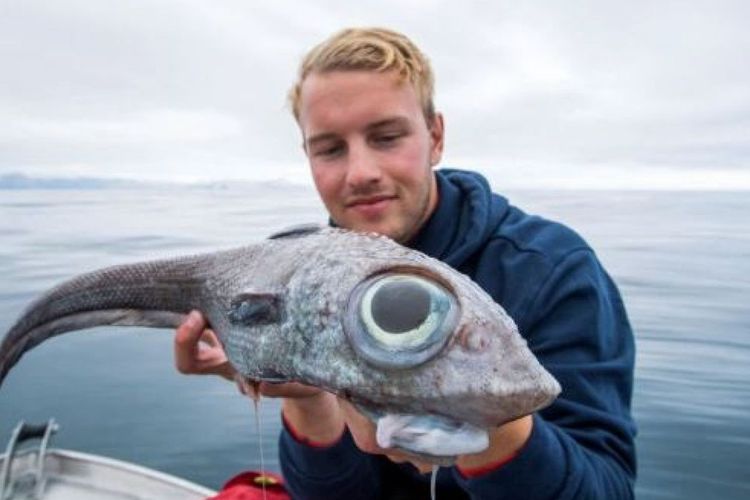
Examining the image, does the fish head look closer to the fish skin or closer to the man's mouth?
the fish skin

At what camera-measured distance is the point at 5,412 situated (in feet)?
35.2

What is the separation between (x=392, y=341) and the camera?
165cm

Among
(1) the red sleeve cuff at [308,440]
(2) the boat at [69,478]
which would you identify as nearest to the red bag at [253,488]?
(2) the boat at [69,478]

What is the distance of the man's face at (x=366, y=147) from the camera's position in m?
3.37

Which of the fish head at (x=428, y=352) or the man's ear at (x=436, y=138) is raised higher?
the man's ear at (x=436, y=138)

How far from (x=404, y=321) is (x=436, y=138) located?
2.57 metres

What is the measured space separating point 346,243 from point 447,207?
1868 mm

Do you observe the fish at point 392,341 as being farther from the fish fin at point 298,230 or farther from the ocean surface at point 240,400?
the ocean surface at point 240,400

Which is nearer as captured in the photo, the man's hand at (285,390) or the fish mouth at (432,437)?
the fish mouth at (432,437)

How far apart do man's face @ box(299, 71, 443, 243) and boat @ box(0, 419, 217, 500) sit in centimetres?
344

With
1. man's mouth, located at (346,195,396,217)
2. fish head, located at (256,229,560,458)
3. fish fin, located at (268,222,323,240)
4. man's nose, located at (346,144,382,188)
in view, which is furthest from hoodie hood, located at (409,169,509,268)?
fish head, located at (256,229,560,458)

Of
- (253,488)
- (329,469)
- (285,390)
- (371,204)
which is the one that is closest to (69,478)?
(253,488)

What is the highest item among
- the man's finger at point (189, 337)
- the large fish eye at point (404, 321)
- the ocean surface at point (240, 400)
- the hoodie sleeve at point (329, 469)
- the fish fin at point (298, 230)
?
the fish fin at point (298, 230)

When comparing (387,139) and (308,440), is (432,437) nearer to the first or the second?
(308,440)
